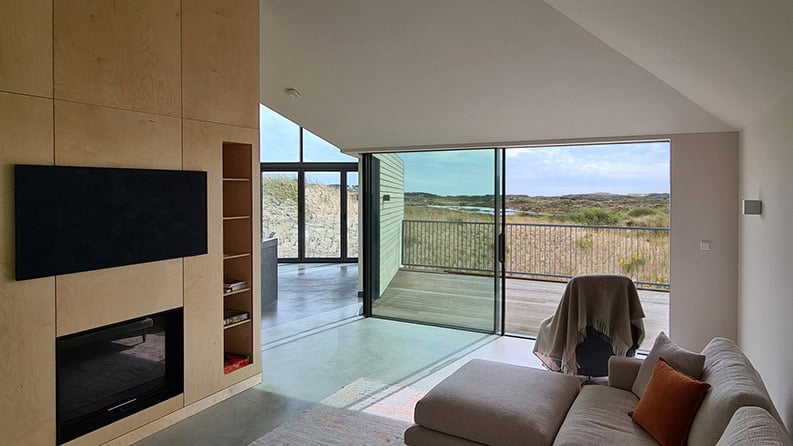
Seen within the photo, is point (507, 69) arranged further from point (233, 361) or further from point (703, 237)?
point (233, 361)

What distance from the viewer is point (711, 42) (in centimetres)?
226

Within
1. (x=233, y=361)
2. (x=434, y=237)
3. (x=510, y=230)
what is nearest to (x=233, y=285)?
(x=233, y=361)

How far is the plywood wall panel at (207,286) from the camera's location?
Result: 11.6 ft

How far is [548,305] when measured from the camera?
684 centimetres

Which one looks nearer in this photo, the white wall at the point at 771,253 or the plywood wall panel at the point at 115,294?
the white wall at the point at 771,253

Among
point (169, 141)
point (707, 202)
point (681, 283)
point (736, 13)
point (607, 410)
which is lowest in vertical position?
point (607, 410)

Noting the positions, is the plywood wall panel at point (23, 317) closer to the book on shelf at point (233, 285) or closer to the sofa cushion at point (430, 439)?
the book on shelf at point (233, 285)

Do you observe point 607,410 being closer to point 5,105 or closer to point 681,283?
point 681,283

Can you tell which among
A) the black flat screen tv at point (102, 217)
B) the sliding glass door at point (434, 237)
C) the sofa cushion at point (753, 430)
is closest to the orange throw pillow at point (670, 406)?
the sofa cushion at point (753, 430)

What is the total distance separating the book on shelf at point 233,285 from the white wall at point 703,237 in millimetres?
3840

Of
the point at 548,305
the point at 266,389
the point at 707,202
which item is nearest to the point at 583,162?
the point at 548,305

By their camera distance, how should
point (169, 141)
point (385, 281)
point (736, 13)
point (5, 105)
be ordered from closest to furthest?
1. point (736, 13)
2. point (5, 105)
3. point (169, 141)
4. point (385, 281)

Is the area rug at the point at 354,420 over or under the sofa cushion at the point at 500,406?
under

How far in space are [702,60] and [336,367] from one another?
3636mm
